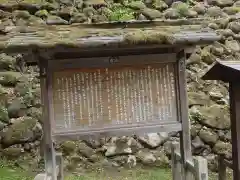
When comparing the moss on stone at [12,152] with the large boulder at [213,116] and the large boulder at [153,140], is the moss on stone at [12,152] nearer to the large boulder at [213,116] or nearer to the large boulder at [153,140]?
the large boulder at [153,140]

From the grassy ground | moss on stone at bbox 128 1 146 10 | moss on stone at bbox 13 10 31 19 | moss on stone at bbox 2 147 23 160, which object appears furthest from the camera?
moss on stone at bbox 128 1 146 10

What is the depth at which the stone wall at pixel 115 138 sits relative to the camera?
7324 millimetres

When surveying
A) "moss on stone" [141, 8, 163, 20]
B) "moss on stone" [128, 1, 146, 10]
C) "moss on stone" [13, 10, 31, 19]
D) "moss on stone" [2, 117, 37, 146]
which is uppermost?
"moss on stone" [128, 1, 146, 10]

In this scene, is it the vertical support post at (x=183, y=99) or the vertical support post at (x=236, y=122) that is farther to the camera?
the vertical support post at (x=183, y=99)

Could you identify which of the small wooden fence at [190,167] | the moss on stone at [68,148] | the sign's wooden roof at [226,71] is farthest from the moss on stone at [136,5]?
the sign's wooden roof at [226,71]

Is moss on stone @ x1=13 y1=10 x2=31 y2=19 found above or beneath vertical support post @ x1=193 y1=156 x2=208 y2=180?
above

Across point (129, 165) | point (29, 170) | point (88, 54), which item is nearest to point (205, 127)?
point (129, 165)

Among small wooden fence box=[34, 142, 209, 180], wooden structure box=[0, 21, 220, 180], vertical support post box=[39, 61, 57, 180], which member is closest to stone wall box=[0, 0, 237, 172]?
small wooden fence box=[34, 142, 209, 180]

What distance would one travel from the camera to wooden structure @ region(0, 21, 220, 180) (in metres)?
4.27

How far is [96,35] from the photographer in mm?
4105

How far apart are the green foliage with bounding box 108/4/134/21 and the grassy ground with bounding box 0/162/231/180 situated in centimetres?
341

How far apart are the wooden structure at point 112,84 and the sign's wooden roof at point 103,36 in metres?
0.01

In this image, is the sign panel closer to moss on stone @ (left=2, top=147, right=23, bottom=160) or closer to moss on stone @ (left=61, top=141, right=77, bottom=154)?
moss on stone @ (left=61, top=141, right=77, bottom=154)

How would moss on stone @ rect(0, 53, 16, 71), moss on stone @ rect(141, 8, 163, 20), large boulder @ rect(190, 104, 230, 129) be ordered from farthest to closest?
moss on stone @ rect(141, 8, 163, 20) → moss on stone @ rect(0, 53, 16, 71) → large boulder @ rect(190, 104, 230, 129)
